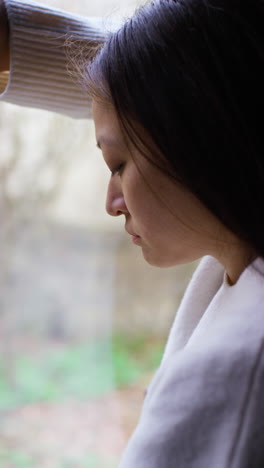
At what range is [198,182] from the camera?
1.58 ft

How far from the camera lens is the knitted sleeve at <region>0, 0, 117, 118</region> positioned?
69 cm

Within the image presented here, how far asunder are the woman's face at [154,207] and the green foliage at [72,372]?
119 cm

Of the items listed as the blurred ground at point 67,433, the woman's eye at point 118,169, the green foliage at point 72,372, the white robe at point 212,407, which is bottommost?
the blurred ground at point 67,433

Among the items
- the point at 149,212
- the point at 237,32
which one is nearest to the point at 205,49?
the point at 237,32

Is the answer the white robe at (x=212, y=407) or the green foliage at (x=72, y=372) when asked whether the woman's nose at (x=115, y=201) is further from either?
the green foliage at (x=72, y=372)

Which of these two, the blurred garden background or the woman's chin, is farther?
the blurred garden background

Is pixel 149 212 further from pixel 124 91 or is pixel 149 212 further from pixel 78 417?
pixel 78 417

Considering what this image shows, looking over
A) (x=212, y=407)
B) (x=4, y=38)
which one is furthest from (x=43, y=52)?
(x=212, y=407)

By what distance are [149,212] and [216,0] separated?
0.21 m

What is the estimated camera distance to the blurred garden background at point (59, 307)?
5.29 feet

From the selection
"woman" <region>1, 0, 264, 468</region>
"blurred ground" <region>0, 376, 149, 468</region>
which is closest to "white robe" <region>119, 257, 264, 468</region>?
"woman" <region>1, 0, 264, 468</region>

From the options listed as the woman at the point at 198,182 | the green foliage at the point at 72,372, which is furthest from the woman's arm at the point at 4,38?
the green foliage at the point at 72,372

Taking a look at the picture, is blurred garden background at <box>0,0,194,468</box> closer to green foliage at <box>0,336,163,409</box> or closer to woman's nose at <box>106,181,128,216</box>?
green foliage at <box>0,336,163,409</box>

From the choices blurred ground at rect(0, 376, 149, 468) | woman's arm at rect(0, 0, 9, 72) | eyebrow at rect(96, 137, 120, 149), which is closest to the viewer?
eyebrow at rect(96, 137, 120, 149)
